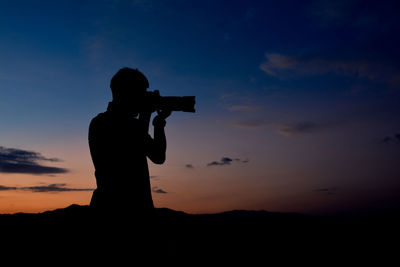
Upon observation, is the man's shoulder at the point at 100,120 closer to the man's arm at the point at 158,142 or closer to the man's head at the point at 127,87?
the man's head at the point at 127,87

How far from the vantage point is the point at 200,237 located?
21.4 feet

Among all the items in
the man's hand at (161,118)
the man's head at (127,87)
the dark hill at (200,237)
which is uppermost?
the man's head at (127,87)

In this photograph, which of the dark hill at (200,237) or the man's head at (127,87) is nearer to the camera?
the dark hill at (200,237)

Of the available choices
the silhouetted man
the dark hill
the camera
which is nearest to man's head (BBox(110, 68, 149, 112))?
the silhouetted man

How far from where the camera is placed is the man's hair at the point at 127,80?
266 centimetres

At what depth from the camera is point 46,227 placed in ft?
25.1

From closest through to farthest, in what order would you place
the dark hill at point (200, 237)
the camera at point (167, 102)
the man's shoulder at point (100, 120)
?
the dark hill at point (200, 237), the man's shoulder at point (100, 120), the camera at point (167, 102)

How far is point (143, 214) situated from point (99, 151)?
2.36 feet

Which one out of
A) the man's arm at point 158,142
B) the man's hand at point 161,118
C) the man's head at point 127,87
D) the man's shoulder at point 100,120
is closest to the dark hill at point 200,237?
the man's arm at point 158,142

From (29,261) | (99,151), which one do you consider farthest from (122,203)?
(29,261)

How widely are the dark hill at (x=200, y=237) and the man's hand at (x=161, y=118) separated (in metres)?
0.93

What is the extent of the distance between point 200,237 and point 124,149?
185 inches

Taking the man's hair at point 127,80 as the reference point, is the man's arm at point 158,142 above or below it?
below

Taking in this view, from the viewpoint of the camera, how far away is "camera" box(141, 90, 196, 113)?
114 inches
